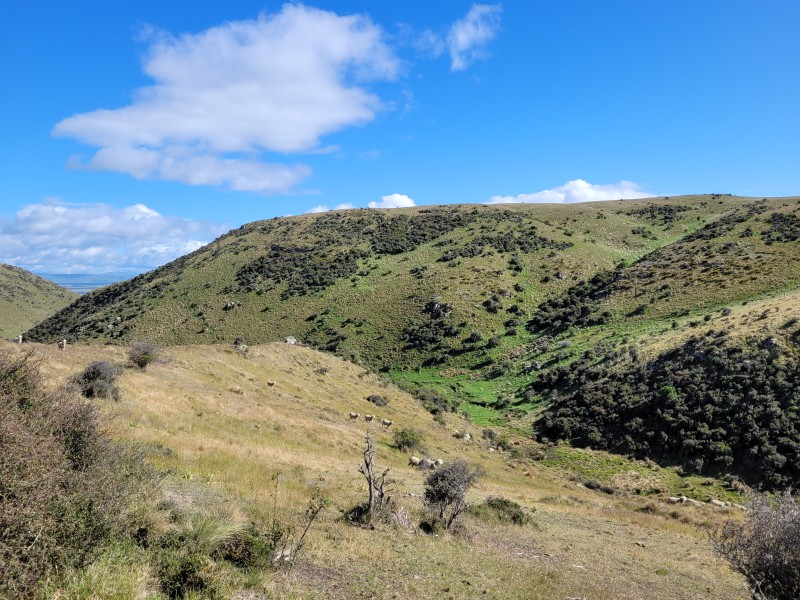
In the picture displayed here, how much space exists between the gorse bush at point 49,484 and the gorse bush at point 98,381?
14716 mm

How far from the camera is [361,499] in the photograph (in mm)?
14898

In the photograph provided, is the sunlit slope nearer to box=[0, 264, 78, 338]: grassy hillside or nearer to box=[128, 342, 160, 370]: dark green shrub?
box=[0, 264, 78, 338]: grassy hillside

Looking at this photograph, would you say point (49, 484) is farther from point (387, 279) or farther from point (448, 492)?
point (387, 279)

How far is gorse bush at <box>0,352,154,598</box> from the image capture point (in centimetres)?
474

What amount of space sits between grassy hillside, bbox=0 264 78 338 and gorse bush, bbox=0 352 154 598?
120 metres

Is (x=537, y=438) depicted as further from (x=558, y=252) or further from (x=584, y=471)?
(x=558, y=252)

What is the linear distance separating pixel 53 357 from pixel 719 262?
69.5 meters

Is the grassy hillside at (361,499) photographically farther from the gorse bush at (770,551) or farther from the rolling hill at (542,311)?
the rolling hill at (542,311)

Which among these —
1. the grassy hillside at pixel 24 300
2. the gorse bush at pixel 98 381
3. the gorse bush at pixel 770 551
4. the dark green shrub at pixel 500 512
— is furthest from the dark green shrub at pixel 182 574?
the grassy hillside at pixel 24 300

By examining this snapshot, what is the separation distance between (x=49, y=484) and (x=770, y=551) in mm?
12563

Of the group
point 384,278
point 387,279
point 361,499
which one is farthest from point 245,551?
point 384,278

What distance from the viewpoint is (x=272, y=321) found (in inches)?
2805

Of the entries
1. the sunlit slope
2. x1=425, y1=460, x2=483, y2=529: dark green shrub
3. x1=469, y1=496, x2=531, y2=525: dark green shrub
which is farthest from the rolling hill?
x1=425, y1=460, x2=483, y2=529: dark green shrub

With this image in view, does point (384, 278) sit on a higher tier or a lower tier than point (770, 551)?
higher
